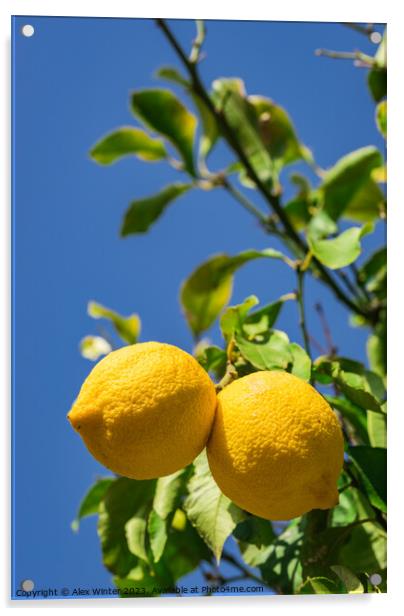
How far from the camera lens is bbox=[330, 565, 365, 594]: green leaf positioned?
987 mm

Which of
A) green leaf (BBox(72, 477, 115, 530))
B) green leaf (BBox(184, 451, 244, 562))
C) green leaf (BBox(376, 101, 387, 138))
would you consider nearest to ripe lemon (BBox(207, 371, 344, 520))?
green leaf (BBox(184, 451, 244, 562))

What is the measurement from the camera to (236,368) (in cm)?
102

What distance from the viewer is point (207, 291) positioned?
4.42ft

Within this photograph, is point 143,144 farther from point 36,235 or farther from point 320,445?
point 320,445

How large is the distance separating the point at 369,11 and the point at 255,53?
7.0 inches

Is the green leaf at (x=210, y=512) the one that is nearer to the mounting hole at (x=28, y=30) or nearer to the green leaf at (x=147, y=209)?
the green leaf at (x=147, y=209)

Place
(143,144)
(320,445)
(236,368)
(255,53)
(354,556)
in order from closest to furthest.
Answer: (320,445)
(236,368)
(354,556)
(255,53)
(143,144)

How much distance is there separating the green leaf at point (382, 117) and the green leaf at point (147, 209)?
1.11 feet

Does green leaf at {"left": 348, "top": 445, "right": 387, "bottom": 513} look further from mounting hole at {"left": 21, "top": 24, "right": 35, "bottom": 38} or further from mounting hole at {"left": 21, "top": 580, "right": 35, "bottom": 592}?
mounting hole at {"left": 21, "top": 24, "right": 35, "bottom": 38}

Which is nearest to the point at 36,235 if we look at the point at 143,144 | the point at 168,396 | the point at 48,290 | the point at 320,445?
the point at 48,290

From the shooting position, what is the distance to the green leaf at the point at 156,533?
996mm

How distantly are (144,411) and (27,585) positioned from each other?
1.25 feet

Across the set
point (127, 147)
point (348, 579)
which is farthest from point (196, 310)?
point (348, 579)
